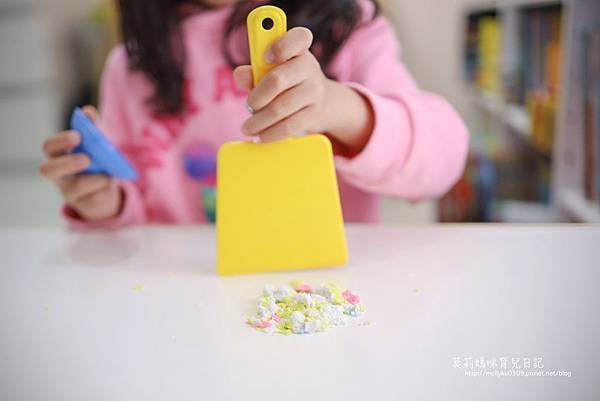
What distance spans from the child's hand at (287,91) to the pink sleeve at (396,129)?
0.08m

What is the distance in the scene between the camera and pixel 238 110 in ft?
2.15

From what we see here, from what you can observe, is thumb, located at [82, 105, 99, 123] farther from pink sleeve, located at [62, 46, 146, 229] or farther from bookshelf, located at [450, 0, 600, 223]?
bookshelf, located at [450, 0, 600, 223]

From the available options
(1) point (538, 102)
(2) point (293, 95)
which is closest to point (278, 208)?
(2) point (293, 95)

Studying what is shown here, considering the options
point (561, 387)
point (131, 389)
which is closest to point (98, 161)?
point (131, 389)

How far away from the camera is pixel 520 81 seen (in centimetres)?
140

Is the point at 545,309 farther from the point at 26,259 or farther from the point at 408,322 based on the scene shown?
the point at 26,259

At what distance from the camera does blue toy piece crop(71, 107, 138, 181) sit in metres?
0.50

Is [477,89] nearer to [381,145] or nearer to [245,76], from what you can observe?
[381,145]

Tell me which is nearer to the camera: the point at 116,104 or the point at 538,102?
the point at 116,104

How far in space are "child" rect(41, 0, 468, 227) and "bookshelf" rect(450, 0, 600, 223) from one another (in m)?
0.27

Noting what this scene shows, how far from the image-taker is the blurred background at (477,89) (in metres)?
0.80

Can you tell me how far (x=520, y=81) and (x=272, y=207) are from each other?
1134 mm

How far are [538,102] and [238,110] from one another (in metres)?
0.64

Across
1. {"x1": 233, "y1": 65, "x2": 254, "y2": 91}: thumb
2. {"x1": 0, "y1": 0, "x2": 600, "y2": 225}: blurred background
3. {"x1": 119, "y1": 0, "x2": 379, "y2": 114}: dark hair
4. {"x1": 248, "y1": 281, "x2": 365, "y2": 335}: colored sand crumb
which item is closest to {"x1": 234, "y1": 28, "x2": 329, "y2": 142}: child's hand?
{"x1": 233, "y1": 65, "x2": 254, "y2": 91}: thumb
